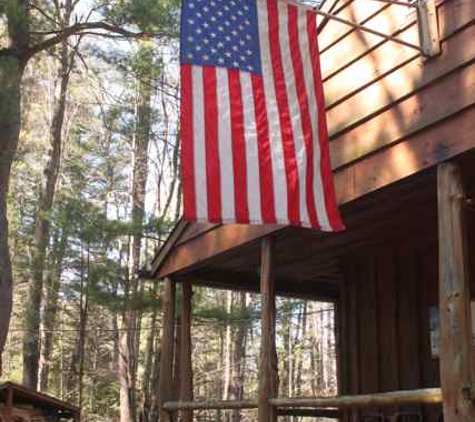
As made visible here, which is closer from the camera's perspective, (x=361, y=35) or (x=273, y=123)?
(x=273, y=123)

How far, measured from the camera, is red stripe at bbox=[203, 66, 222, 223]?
16.2 ft

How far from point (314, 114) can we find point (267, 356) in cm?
235

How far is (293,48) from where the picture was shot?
532 centimetres

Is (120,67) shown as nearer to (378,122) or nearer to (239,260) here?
(239,260)

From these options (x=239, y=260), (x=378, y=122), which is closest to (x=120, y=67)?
(x=239, y=260)

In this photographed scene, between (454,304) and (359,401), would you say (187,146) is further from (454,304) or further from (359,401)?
(359,401)

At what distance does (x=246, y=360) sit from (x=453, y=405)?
2822cm

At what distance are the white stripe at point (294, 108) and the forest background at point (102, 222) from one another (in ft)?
15.9

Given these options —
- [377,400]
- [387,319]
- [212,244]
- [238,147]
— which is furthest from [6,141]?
[377,400]

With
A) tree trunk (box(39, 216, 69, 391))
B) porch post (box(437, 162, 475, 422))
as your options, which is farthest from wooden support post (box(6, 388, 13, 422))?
porch post (box(437, 162, 475, 422))

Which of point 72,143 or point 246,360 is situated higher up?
point 72,143

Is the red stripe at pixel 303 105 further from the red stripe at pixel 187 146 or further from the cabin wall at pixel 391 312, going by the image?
the cabin wall at pixel 391 312

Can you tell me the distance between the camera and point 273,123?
5.12 metres

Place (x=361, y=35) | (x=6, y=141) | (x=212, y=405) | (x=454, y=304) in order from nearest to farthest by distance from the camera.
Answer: (x=454, y=304) < (x=361, y=35) < (x=212, y=405) < (x=6, y=141)
